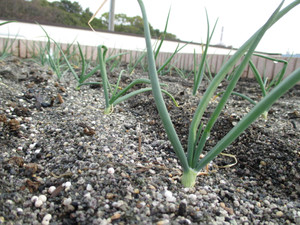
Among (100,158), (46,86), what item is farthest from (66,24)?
(100,158)

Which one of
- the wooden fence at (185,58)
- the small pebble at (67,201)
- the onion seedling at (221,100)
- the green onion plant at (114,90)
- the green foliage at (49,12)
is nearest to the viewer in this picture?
the onion seedling at (221,100)

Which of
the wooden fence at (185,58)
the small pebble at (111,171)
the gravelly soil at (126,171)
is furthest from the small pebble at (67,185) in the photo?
the wooden fence at (185,58)

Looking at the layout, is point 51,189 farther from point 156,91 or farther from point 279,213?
point 279,213

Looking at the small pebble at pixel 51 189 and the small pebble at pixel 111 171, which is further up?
the small pebble at pixel 111 171

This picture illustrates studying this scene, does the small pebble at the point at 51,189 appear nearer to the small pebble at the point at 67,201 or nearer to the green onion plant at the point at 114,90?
the small pebble at the point at 67,201

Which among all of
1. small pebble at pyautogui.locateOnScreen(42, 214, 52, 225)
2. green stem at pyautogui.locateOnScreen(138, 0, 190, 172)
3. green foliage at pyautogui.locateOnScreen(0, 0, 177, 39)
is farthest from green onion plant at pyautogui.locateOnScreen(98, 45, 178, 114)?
green foliage at pyautogui.locateOnScreen(0, 0, 177, 39)

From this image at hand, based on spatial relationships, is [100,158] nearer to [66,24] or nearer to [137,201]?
[137,201]

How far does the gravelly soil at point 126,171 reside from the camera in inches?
21.7

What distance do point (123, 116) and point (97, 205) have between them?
662mm

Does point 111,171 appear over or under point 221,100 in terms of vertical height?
under

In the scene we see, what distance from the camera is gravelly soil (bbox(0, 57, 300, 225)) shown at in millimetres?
551

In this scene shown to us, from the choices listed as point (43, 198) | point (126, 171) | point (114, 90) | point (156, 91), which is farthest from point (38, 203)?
point (114, 90)

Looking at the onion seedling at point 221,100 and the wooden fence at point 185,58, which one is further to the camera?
the wooden fence at point 185,58

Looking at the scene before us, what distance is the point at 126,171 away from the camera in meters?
0.68
